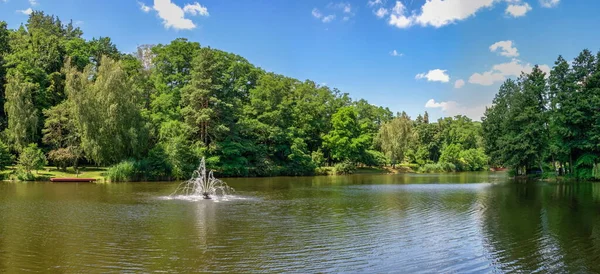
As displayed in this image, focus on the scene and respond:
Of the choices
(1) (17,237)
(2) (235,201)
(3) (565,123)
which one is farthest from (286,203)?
(3) (565,123)

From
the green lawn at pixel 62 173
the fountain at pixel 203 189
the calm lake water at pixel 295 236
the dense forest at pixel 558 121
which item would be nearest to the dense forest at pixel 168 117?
the green lawn at pixel 62 173

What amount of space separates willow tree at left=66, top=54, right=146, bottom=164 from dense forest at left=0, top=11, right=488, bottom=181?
4.0 inches

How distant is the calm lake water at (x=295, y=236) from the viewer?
1029 cm

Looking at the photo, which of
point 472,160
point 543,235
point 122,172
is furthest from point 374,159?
point 543,235

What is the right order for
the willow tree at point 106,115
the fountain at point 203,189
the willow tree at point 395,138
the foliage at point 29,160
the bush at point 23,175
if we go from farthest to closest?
the willow tree at point 395,138 < the willow tree at point 106,115 < the foliage at point 29,160 < the bush at point 23,175 < the fountain at point 203,189

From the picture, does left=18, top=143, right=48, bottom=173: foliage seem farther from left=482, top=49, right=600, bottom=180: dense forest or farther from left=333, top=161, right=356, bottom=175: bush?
left=482, top=49, right=600, bottom=180: dense forest

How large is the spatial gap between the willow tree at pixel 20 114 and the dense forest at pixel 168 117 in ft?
0.35

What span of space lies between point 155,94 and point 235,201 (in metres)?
38.9

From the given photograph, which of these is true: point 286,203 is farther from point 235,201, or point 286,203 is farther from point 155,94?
point 155,94

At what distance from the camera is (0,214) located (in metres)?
17.5

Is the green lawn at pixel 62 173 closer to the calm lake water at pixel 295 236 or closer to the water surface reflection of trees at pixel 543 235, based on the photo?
the calm lake water at pixel 295 236

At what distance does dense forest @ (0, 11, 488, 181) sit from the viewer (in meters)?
41.3

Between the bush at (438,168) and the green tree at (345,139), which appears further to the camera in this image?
the bush at (438,168)

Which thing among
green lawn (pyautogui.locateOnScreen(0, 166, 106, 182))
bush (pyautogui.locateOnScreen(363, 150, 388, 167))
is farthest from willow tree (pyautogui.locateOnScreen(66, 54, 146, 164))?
bush (pyautogui.locateOnScreen(363, 150, 388, 167))
